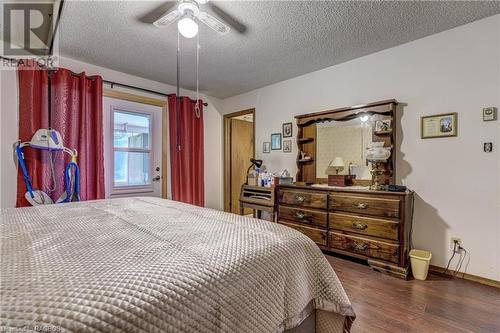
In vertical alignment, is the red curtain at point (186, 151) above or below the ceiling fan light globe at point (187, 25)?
below

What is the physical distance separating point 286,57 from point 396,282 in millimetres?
2678

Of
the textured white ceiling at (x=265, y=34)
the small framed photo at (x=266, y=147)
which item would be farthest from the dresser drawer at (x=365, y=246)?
the textured white ceiling at (x=265, y=34)

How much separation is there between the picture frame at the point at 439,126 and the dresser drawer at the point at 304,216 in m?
1.36

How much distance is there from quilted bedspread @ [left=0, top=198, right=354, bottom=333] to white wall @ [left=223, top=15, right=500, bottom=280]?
1901 mm

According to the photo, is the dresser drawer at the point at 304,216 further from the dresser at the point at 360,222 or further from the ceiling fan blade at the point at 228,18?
the ceiling fan blade at the point at 228,18

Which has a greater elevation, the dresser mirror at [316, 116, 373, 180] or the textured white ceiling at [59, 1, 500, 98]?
the textured white ceiling at [59, 1, 500, 98]

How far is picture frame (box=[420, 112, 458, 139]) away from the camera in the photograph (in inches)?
90.3

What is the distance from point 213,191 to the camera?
14.9 feet

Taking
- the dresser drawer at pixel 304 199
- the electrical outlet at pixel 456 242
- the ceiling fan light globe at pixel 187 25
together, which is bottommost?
the electrical outlet at pixel 456 242

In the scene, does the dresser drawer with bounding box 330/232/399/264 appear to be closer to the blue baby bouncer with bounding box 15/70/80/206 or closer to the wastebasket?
the wastebasket

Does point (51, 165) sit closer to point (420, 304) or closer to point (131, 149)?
point (131, 149)

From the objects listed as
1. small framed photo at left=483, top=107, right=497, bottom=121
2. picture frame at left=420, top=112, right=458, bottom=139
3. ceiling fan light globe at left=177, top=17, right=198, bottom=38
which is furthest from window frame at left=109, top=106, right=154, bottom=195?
small framed photo at left=483, top=107, right=497, bottom=121

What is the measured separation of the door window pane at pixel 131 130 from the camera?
335 cm

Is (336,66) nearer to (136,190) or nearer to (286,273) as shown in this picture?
(286,273)
